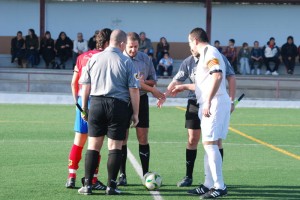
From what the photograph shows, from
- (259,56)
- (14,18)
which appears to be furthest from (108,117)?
(14,18)

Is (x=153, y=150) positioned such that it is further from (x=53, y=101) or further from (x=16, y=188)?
(x=53, y=101)

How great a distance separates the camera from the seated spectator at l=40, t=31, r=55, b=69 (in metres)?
33.5

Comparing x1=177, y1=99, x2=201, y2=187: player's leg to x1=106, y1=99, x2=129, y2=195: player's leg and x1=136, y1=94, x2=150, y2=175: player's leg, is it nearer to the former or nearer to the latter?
x1=136, y1=94, x2=150, y2=175: player's leg

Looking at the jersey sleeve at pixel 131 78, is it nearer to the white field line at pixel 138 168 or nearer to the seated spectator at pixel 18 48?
the white field line at pixel 138 168

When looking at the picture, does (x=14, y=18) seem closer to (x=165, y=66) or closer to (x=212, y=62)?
(x=165, y=66)

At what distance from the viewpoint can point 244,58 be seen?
113 feet

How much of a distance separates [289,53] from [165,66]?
562 centimetres

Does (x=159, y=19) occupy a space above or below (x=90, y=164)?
above

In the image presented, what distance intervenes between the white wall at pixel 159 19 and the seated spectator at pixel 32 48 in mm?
2386

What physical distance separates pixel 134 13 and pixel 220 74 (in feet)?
91.4

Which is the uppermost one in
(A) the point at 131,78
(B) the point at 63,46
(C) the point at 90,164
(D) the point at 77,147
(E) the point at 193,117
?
(B) the point at 63,46

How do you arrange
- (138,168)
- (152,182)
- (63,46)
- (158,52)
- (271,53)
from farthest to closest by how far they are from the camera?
(271,53) < (63,46) < (158,52) < (138,168) < (152,182)

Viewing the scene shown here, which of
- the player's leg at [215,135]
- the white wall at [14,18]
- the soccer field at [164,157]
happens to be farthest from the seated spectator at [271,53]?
the player's leg at [215,135]

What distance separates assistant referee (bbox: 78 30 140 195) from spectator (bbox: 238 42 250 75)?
2468 cm
